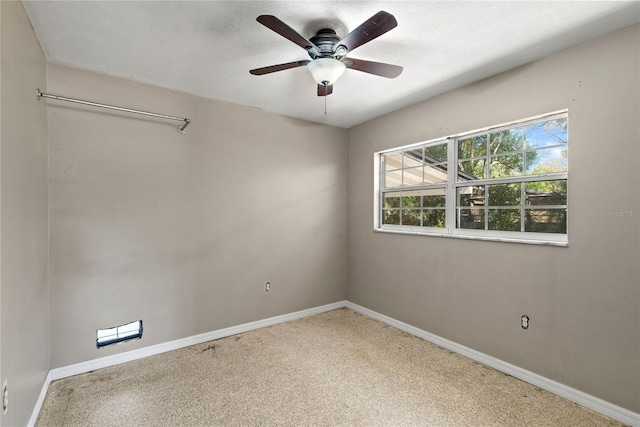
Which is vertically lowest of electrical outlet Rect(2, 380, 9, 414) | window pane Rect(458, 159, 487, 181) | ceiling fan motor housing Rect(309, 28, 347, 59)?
electrical outlet Rect(2, 380, 9, 414)

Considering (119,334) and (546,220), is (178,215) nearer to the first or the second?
(119,334)

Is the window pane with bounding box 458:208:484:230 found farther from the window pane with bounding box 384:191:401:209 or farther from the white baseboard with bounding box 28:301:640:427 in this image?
the white baseboard with bounding box 28:301:640:427

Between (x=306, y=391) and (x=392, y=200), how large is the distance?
229 cm

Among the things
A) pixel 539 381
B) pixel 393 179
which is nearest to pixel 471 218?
pixel 393 179

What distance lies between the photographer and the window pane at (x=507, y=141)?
2480mm

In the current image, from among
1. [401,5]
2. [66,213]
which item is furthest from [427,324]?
[66,213]

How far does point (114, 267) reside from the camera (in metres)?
2.56

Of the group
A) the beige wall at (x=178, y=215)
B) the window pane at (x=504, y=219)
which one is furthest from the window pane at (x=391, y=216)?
the window pane at (x=504, y=219)

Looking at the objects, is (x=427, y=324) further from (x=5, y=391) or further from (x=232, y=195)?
(x=5, y=391)

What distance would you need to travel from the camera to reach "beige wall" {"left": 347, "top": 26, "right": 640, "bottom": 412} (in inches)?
74.2

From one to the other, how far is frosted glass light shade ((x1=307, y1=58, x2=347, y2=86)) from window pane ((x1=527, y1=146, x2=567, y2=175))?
5.62 ft

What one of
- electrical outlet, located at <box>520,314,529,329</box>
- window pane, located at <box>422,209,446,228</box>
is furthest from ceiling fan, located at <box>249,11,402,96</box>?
electrical outlet, located at <box>520,314,529,329</box>

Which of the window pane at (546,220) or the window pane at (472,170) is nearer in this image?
the window pane at (546,220)

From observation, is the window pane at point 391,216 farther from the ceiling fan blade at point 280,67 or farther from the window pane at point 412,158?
the ceiling fan blade at point 280,67
